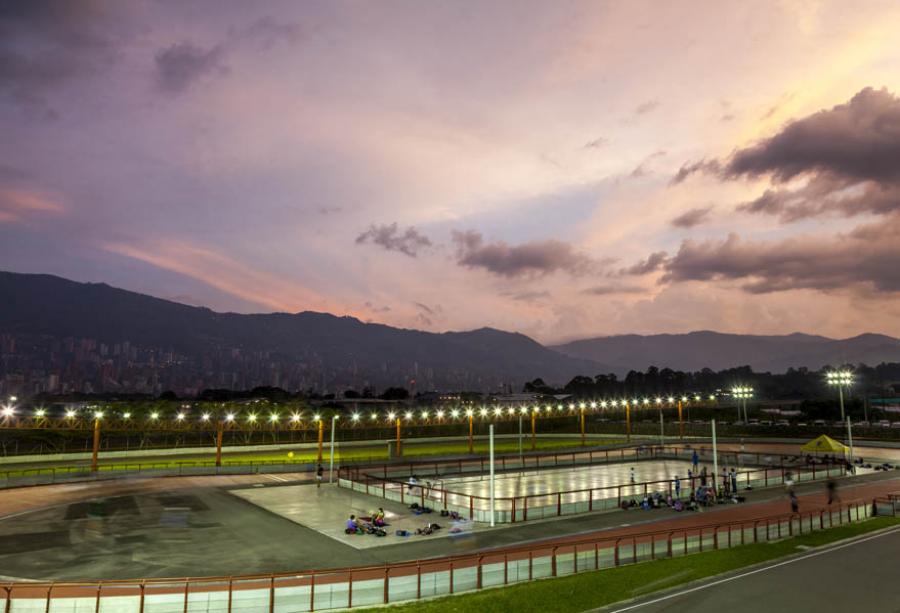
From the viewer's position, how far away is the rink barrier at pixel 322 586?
60.6ft

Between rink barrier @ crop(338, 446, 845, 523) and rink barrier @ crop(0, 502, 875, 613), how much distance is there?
860 centimetres

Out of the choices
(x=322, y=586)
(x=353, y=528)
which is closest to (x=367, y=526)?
(x=353, y=528)

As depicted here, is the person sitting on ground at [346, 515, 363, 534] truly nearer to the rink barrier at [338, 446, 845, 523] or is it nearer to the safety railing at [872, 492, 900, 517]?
the rink barrier at [338, 446, 845, 523]

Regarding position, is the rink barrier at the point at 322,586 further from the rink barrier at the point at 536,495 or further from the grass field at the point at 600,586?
the rink barrier at the point at 536,495

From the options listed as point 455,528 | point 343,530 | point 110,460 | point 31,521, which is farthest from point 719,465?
point 110,460

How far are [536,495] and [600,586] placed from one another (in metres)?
15.7

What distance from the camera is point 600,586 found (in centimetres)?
2053

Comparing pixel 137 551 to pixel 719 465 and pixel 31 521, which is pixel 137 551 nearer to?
pixel 31 521

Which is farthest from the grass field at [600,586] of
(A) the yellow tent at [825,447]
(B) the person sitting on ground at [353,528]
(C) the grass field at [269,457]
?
(C) the grass field at [269,457]

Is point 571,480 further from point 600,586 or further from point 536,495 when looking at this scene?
point 600,586

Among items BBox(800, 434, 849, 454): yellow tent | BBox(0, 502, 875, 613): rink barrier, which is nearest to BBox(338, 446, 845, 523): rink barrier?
BBox(800, 434, 849, 454): yellow tent

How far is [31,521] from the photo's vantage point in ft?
112

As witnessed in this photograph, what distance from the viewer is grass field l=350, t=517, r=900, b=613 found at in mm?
18547

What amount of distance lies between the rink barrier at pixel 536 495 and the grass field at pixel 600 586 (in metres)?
9.39
